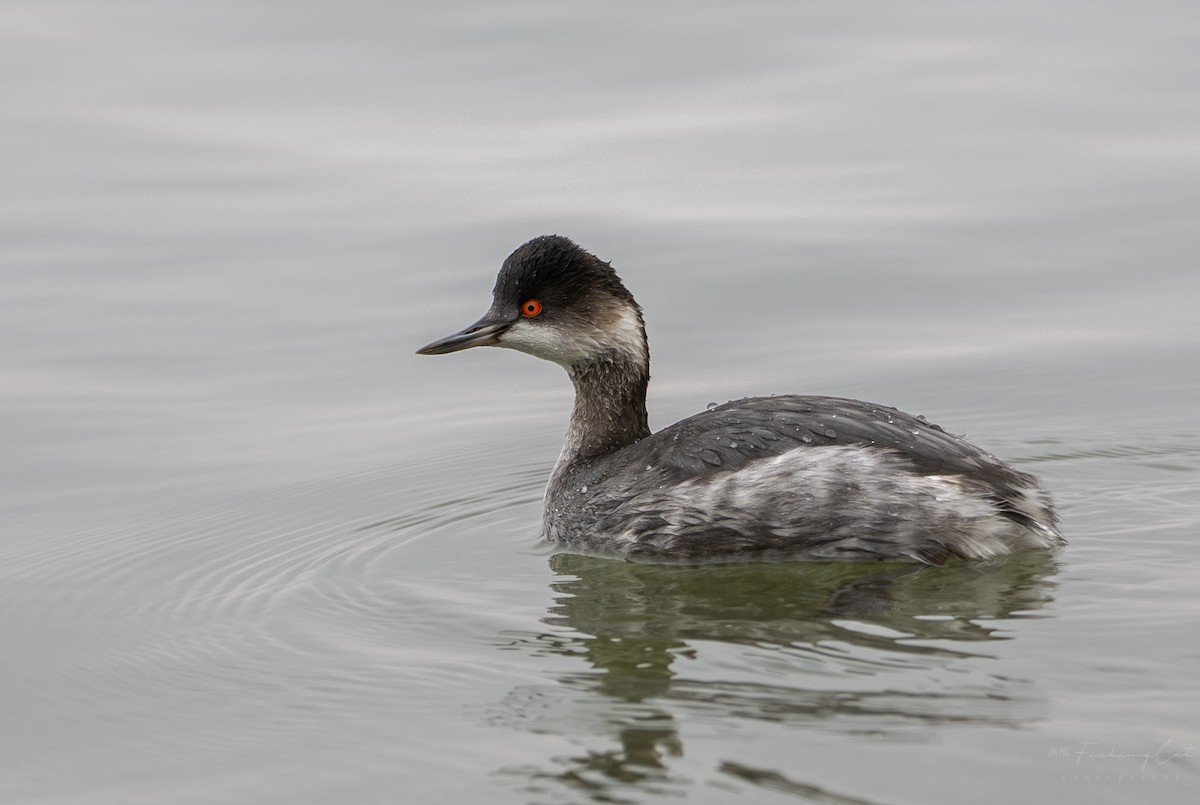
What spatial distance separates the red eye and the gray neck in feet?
1.06

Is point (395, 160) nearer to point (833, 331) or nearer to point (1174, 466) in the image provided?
point (833, 331)

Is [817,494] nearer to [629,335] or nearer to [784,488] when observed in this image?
[784,488]

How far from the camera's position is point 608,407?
26.3ft

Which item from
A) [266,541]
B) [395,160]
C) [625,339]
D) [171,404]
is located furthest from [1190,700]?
[395,160]

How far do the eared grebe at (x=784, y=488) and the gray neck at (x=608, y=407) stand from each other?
160 mm

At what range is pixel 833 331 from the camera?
985cm

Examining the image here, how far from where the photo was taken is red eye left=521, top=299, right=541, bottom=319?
789 cm

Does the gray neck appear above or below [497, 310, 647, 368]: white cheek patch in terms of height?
below

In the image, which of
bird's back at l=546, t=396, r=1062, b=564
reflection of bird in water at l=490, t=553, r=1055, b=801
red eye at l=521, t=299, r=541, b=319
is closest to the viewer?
reflection of bird in water at l=490, t=553, r=1055, b=801

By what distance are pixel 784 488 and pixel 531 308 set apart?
1.55 metres

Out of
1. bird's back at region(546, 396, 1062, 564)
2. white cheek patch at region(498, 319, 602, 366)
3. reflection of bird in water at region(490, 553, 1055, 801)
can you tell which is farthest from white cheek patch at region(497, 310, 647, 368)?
reflection of bird in water at region(490, 553, 1055, 801)

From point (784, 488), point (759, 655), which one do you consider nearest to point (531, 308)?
point (784, 488)

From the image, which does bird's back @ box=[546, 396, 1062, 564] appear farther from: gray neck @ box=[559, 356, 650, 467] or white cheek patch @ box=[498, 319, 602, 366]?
white cheek patch @ box=[498, 319, 602, 366]

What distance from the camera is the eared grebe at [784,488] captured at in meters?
6.77
